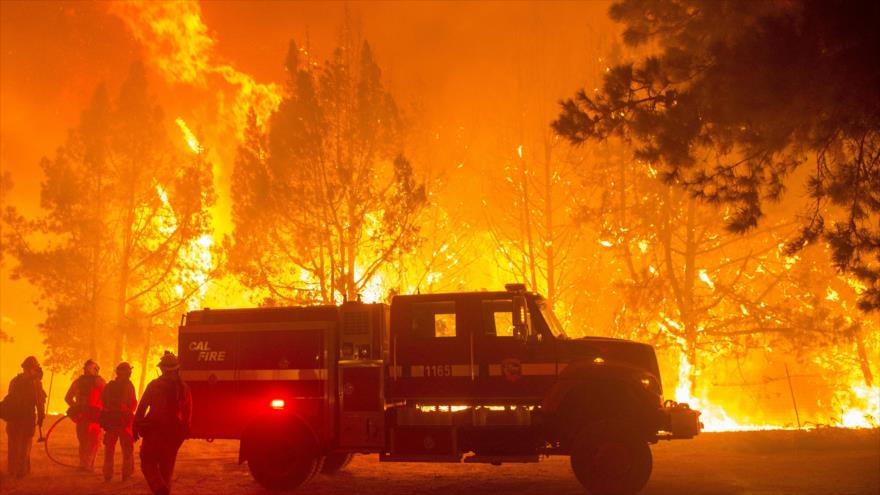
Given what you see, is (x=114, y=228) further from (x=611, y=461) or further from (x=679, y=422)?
(x=679, y=422)

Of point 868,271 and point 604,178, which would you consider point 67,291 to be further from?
point 868,271

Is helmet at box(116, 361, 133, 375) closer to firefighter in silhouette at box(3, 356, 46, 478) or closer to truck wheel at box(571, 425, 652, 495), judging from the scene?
firefighter in silhouette at box(3, 356, 46, 478)

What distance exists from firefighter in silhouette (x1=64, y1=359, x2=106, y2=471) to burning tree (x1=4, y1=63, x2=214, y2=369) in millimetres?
13542

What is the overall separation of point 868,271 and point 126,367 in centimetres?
1146

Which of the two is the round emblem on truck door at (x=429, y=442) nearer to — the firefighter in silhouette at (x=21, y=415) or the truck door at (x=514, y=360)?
the truck door at (x=514, y=360)

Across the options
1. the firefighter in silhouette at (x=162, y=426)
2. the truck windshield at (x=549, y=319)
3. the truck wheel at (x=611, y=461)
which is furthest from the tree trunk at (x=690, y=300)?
the firefighter in silhouette at (x=162, y=426)

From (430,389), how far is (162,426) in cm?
370

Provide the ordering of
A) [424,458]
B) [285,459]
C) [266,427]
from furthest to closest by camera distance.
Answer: [266,427]
[285,459]
[424,458]

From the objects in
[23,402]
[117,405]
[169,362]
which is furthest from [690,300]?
[23,402]

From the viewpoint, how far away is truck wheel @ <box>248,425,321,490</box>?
10078 mm

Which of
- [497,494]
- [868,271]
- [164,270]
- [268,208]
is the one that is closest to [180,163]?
[164,270]

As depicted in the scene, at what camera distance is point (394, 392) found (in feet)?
32.7

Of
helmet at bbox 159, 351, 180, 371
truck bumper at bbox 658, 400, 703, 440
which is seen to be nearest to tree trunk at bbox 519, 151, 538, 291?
truck bumper at bbox 658, 400, 703, 440

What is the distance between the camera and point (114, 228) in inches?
1037
